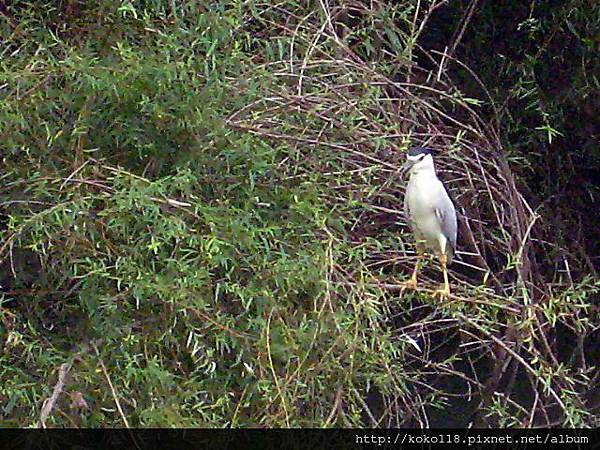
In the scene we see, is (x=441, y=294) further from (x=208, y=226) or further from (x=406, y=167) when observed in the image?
(x=208, y=226)

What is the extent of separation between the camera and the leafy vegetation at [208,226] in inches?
83.5

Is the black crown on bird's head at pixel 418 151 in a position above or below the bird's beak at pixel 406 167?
above

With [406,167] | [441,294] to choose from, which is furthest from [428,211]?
[441,294]

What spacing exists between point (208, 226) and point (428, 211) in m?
0.72

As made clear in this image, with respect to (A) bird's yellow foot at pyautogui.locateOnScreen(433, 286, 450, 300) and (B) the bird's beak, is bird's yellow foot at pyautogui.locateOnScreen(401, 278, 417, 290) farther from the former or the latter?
(B) the bird's beak

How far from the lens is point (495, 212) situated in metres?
2.79

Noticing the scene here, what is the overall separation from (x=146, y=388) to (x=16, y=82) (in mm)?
751

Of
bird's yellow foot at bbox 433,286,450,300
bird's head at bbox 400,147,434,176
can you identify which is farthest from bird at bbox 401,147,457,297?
bird's yellow foot at bbox 433,286,450,300

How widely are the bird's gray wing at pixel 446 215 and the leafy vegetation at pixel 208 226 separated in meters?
0.12

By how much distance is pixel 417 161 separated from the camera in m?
2.59

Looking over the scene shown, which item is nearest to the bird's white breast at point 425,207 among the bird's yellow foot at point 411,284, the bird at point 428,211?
the bird at point 428,211

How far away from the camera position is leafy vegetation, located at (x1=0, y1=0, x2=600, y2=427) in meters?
2.12

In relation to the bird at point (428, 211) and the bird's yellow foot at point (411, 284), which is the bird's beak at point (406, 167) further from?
the bird's yellow foot at point (411, 284)

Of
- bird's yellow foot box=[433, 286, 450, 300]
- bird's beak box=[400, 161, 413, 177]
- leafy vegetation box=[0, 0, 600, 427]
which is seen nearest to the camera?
leafy vegetation box=[0, 0, 600, 427]
